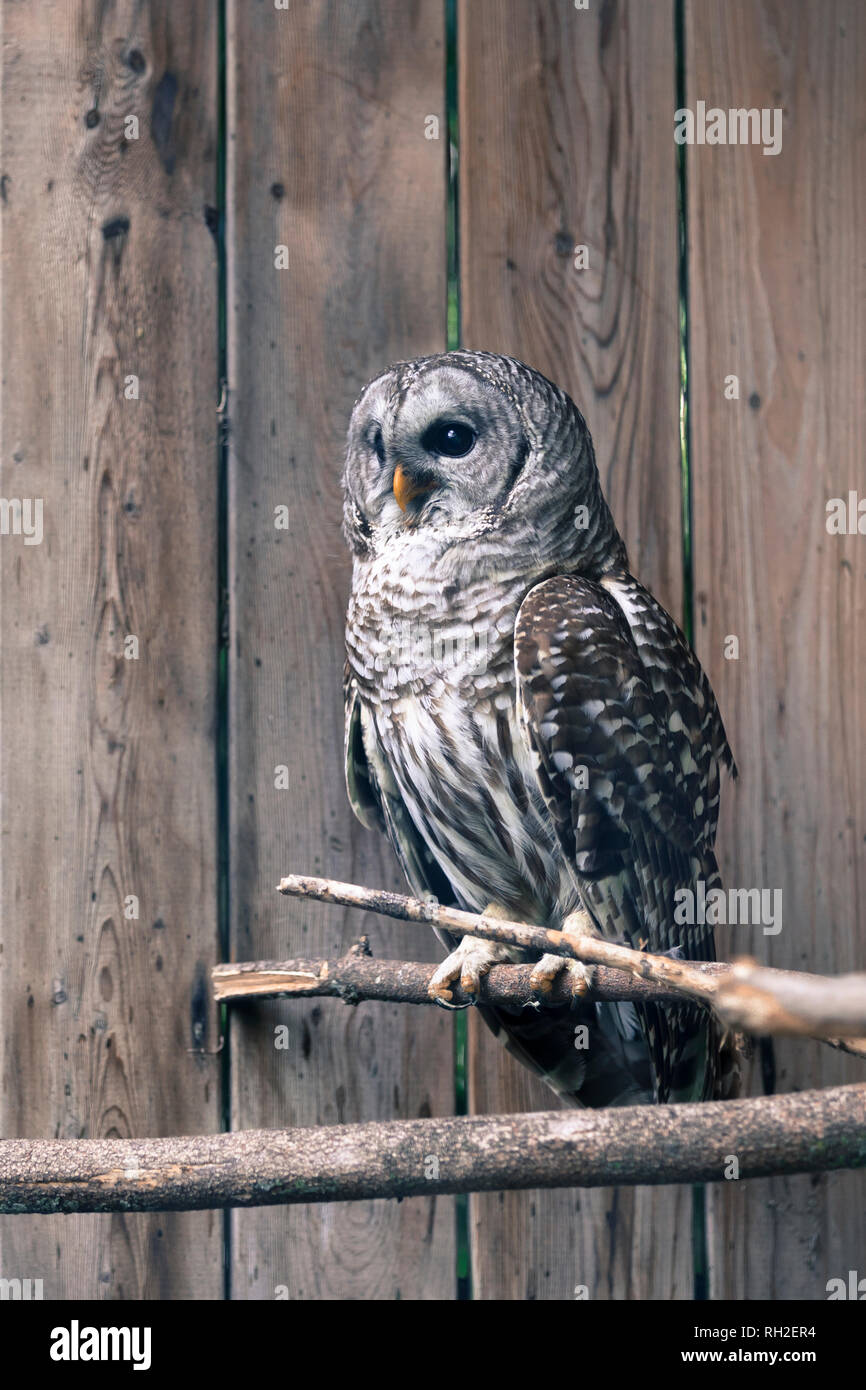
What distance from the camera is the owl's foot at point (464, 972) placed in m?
1.58

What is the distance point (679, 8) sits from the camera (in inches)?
83.6

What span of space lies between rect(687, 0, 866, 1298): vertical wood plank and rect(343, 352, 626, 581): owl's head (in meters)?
0.49

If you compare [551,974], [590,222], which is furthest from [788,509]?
[551,974]

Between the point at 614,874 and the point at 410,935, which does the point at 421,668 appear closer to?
the point at 614,874

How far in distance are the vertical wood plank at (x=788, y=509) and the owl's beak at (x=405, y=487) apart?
25.5 inches

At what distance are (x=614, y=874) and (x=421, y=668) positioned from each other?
0.43 meters

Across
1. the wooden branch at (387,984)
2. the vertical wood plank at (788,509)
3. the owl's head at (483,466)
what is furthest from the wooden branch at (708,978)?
the vertical wood plank at (788,509)

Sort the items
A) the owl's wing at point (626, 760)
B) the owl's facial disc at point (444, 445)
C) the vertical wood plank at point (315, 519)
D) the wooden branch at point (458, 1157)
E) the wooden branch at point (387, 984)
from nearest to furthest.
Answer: the wooden branch at point (458, 1157) → the wooden branch at point (387, 984) → the owl's wing at point (626, 760) → the owl's facial disc at point (444, 445) → the vertical wood plank at point (315, 519)

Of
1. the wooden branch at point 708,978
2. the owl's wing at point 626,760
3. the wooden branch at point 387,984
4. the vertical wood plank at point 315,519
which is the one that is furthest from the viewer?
the vertical wood plank at point 315,519

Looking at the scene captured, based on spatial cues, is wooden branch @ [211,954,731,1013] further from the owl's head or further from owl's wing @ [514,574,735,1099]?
the owl's head

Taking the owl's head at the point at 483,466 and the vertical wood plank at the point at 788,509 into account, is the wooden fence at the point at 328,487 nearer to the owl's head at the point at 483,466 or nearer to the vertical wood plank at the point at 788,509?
the vertical wood plank at the point at 788,509

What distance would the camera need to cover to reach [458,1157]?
117cm

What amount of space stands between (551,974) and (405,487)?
0.77 meters

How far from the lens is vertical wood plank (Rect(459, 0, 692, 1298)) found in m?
2.07
